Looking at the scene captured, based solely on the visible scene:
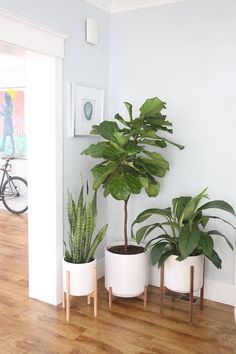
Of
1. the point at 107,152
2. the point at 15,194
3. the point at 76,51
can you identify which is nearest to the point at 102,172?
the point at 107,152

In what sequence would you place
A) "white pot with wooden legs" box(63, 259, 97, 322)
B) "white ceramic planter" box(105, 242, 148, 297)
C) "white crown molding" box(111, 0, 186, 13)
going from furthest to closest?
"white crown molding" box(111, 0, 186, 13) < "white ceramic planter" box(105, 242, 148, 297) < "white pot with wooden legs" box(63, 259, 97, 322)

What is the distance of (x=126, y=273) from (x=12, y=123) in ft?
12.8

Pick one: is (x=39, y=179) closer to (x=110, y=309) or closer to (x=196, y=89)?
(x=110, y=309)

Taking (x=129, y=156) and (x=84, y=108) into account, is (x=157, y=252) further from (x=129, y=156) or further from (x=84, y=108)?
(x=84, y=108)

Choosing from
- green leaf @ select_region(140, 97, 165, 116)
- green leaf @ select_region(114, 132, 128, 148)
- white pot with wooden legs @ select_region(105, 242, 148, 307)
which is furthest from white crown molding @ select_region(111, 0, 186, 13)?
white pot with wooden legs @ select_region(105, 242, 148, 307)

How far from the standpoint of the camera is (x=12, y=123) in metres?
5.80

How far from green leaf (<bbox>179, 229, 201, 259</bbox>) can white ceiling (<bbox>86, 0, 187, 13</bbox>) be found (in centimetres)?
178

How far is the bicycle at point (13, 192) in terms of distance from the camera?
580cm

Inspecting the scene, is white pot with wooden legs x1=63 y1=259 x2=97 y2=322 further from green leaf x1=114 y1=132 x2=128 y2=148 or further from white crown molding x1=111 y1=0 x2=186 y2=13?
white crown molding x1=111 y1=0 x2=186 y2=13

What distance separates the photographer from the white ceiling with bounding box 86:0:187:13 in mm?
2887

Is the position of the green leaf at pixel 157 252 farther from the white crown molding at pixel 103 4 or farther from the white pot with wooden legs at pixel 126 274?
the white crown molding at pixel 103 4

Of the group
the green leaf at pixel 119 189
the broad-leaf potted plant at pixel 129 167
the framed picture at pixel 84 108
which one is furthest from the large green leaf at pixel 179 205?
the framed picture at pixel 84 108

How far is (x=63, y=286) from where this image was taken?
2.67m

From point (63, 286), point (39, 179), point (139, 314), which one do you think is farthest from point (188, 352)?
point (39, 179)
